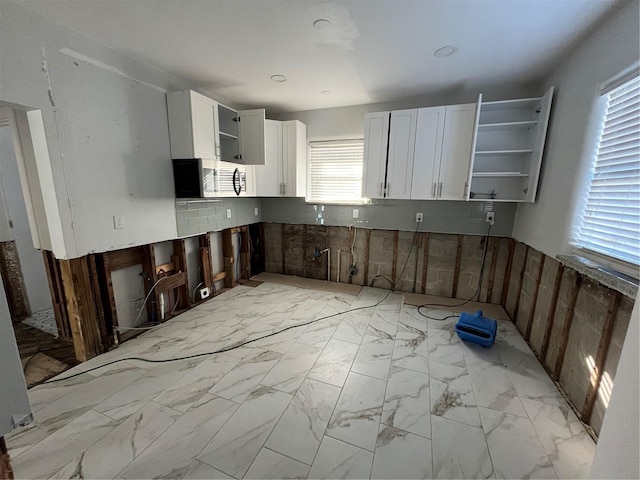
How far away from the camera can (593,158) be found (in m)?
1.86

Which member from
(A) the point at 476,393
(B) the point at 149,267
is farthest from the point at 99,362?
(A) the point at 476,393

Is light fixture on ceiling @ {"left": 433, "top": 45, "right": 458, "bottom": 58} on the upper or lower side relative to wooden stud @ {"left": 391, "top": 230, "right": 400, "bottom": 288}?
upper

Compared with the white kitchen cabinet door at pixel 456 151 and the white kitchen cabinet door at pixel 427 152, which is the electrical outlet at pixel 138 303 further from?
the white kitchen cabinet door at pixel 456 151

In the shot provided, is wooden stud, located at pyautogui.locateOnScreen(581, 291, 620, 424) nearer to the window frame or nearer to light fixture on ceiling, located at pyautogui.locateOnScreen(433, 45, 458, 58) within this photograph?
light fixture on ceiling, located at pyautogui.locateOnScreen(433, 45, 458, 58)

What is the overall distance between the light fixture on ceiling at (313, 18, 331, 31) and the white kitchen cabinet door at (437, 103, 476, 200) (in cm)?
177

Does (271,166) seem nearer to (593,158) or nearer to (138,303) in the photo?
(138,303)

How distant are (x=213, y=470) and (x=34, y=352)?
2334mm

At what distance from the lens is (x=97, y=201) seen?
225 cm

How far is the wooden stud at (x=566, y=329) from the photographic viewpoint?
1.97m

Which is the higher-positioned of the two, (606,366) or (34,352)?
(606,366)

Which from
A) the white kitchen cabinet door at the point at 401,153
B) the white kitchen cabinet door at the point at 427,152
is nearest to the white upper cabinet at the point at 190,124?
the white kitchen cabinet door at the point at 401,153

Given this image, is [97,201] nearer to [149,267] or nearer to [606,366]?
[149,267]

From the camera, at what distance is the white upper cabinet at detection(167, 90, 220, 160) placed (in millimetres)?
2680

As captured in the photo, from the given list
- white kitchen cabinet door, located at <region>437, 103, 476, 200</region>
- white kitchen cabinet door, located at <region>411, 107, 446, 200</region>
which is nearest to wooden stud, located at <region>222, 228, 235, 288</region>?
white kitchen cabinet door, located at <region>411, 107, 446, 200</region>
